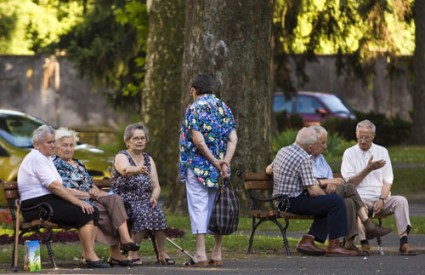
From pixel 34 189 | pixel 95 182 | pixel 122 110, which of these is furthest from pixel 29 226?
pixel 122 110

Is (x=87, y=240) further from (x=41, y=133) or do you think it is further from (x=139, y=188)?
(x=41, y=133)

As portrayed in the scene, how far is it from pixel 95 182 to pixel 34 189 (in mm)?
1539

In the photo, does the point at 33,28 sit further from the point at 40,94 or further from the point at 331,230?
the point at 331,230

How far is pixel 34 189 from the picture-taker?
15.1m

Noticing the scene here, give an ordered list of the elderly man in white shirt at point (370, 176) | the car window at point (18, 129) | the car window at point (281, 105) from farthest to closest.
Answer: the car window at point (281, 105)
the car window at point (18, 129)
the elderly man in white shirt at point (370, 176)

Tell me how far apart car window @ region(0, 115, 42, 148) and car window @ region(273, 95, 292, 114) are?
15557mm

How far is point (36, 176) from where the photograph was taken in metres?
15.0

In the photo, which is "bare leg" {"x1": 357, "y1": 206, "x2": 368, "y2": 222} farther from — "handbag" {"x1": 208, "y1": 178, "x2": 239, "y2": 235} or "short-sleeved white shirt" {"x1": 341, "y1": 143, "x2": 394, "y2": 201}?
"handbag" {"x1": 208, "y1": 178, "x2": 239, "y2": 235}

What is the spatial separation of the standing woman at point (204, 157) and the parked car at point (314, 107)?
2549 cm

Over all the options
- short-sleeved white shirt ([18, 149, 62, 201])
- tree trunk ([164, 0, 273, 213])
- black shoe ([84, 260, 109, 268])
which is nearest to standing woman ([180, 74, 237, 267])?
black shoe ([84, 260, 109, 268])

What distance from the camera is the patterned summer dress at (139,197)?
15352 mm

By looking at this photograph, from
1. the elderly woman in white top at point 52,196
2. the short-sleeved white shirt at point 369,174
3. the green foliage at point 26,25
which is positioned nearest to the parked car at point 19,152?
the short-sleeved white shirt at point 369,174

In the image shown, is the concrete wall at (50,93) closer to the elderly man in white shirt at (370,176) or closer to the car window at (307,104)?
the car window at (307,104)

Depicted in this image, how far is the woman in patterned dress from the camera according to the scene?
15359mm
